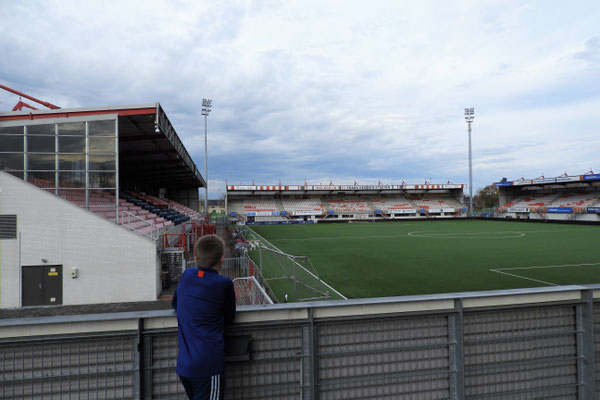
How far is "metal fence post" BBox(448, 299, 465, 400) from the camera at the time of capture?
2.72m

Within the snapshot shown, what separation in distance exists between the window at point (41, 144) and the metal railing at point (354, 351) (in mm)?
12816

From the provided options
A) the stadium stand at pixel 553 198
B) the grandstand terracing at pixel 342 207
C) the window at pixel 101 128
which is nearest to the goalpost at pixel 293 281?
the window at pixel 101 128

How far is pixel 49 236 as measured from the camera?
1123cm

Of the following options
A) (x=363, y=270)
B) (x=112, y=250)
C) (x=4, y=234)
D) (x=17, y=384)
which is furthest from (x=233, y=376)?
(x=363, y=270)

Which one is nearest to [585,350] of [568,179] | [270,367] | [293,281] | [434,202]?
[270,367]

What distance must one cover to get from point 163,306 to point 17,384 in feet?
30.8

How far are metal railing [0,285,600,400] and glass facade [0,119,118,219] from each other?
11.4m

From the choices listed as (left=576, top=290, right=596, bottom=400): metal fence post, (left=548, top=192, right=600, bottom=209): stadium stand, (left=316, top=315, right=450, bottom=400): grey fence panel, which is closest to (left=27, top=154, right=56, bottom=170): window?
(left=316, top=315, right=450, bottom=400): grey fence panel

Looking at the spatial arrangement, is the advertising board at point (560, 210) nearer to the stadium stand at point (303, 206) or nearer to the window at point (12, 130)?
the stadium stand at point (303, 206)

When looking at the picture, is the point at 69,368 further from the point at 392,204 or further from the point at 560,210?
the point at 392,204

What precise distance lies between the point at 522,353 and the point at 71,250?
12970 mm

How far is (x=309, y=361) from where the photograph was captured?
258cm

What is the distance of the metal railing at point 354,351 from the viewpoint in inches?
92.3

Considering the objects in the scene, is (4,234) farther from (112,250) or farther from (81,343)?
(81,343)
